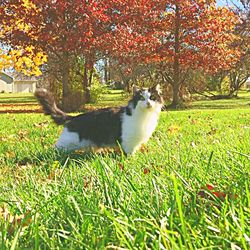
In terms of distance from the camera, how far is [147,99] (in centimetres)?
455

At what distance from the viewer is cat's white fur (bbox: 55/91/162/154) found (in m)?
4.45

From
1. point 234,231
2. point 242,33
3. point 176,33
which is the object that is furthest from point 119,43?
point 234,231

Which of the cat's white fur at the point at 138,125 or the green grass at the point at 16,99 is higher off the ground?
the cat's white fur at the point at 138,125

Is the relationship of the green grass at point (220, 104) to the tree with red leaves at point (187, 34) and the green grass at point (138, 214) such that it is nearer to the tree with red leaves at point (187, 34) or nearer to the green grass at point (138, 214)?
the tree with red leaves at point (187, 34)

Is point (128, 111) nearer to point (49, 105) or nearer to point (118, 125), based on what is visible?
point (118, 125)

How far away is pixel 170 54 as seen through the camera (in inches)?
711

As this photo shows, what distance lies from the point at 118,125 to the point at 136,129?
242 mm

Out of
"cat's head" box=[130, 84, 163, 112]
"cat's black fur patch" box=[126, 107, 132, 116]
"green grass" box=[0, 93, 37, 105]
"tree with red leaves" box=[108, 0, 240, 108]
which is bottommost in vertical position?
"green grass" box=[0, 93, 37, 105]

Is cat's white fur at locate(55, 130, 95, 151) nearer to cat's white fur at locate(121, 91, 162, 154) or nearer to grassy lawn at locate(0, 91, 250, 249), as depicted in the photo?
cat's white fur at locate(121, 91, 162, 154)

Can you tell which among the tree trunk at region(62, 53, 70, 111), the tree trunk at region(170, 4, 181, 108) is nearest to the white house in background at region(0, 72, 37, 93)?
the tree trunk at region(170, 4, 181, 108)

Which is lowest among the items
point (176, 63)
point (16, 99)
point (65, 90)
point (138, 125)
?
point (16, 99)

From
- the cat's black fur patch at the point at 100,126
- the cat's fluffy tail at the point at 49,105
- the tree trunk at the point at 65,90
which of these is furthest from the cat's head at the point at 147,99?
the tree trunk at the point at 65,90

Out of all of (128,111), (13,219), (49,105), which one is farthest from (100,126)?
(13,219)

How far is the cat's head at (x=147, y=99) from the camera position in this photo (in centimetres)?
452
